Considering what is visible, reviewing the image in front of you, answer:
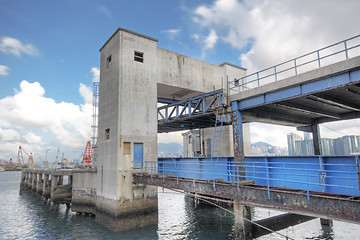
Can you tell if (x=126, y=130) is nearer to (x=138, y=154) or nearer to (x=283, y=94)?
(x=138, y=154)

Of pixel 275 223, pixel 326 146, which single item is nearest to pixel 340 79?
pixel 275 223

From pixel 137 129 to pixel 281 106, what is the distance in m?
10.7

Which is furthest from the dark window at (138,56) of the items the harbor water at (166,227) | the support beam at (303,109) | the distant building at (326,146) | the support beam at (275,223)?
the distant building at (326,146)

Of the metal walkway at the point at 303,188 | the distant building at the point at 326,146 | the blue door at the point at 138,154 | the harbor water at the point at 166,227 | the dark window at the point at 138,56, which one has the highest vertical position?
the dark window at the point at 138,56

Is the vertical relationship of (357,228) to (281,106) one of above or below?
below

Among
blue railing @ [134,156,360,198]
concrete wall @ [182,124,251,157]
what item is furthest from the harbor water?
concrete wall @ [182,124,251,157]

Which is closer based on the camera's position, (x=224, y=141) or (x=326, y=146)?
(x=224, y=141)

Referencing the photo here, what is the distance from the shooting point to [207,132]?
30703 millimetres

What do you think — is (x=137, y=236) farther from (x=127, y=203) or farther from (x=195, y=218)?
(x=195, y=218)

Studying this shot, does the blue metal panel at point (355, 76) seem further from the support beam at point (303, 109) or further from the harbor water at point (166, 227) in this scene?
the harbor water at point (166, 227)

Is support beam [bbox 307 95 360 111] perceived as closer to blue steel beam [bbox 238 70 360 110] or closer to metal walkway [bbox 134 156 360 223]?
blue steel beam [bbox 238 70 360 110]

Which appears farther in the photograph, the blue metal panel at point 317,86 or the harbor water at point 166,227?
the harbor water at point 166,227

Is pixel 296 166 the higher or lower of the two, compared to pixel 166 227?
higher

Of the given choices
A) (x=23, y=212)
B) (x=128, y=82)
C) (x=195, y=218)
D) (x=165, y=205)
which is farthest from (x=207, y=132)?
(x=23, y=212)
